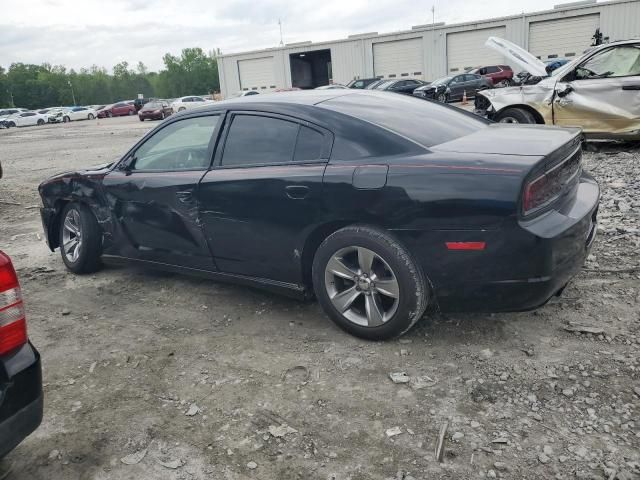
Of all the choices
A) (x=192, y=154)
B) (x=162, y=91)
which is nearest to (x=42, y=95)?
(x=162, y=91)

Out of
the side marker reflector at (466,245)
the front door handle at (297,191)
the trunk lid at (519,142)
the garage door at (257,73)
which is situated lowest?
the side marker reflector at (466,245)

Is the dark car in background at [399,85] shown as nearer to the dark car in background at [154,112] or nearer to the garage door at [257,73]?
the dark car in background at [154,112]

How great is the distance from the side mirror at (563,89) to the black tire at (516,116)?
0.51m

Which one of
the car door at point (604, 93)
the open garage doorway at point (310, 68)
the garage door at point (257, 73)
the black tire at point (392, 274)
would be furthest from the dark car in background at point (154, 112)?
the black tire at point (392, 274)

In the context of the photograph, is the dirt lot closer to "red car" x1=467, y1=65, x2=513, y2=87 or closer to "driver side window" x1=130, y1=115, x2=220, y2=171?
"driver side window" x1=130, y1=115, x2=220, y2=171

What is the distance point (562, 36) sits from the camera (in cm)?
3578

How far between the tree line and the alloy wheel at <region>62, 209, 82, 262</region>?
88963 mm

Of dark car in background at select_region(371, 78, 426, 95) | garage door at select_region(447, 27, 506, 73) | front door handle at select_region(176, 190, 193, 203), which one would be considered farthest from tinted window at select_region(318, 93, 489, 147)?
garage door at select_region(447, 27, 506, 73)

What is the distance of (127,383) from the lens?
3328mm

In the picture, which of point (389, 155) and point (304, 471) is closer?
point (304, 471)

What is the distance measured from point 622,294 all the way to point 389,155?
1976 mm

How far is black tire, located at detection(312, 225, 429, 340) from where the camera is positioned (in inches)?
128

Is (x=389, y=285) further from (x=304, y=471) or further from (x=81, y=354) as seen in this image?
(x=81, y=354)

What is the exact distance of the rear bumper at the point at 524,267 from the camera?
296 cm
